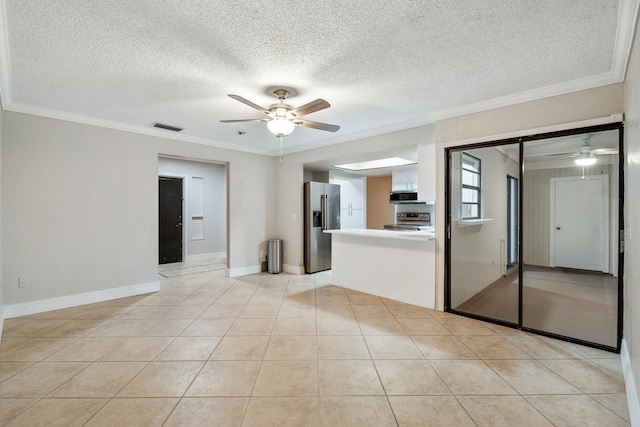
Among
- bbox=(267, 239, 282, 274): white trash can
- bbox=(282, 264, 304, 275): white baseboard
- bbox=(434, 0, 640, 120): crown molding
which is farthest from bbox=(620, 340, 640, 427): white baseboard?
bbox=(267, 239, 282, 274): white trash can

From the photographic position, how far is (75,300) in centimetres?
384

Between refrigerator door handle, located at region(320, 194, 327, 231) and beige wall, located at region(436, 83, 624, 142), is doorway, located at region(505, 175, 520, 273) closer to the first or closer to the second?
beige wall, located at region(436, 83, 624, 142)

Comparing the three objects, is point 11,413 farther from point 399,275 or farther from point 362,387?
point 399,275

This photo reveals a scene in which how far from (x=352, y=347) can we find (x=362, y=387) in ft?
1.98

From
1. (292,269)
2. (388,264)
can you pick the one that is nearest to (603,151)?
(388,264)

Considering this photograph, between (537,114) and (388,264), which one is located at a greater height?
(537,114)

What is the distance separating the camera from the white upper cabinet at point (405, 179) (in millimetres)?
6789

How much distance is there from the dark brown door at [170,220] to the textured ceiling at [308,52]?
3.49m

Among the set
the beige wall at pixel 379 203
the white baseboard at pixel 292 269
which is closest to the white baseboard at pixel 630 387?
the white baseboard at pixel 292 269

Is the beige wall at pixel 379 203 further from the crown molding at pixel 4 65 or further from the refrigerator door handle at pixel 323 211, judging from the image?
the crown molding at pixel 4 65

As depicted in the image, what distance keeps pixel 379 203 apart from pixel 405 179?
6.09 ft

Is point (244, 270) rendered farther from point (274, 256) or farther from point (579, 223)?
point (579, 223)

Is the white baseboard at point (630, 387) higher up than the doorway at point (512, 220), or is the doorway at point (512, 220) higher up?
the doorway at point (512, 220)

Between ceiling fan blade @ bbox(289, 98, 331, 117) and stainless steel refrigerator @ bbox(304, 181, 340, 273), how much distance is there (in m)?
2.87
